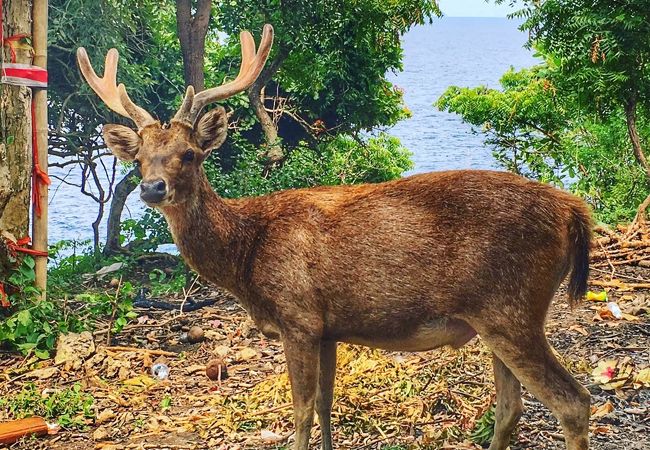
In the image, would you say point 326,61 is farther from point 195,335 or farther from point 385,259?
point 385,259

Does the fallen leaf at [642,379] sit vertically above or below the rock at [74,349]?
above

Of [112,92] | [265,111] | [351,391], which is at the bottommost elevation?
[351,391]

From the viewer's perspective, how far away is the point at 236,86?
16.4ft

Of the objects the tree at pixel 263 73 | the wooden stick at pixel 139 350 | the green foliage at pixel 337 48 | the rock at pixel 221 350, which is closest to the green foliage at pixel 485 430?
the rock at pixel 221 350

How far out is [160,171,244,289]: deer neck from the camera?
186 inches

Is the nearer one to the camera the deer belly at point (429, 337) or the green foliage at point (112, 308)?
the deer belly at point (429, 337)

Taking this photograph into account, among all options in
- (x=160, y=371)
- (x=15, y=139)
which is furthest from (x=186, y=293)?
(x=15, y=139)

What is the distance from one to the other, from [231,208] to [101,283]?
5.45 meters

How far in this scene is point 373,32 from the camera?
1023 centimetres

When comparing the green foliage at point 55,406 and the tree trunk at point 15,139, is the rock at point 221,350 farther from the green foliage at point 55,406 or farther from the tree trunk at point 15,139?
the tree trunk at point 15,139

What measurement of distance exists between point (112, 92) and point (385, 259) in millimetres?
1930

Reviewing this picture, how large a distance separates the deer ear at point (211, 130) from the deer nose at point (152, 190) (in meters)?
0.44

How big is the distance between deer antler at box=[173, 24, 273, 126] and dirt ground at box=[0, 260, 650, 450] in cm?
191

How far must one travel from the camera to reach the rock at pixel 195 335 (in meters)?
7.19
